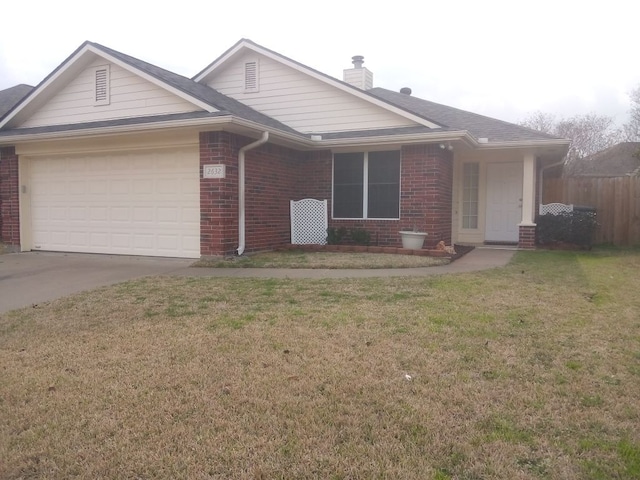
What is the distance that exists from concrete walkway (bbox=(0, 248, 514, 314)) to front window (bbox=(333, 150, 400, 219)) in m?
2.21

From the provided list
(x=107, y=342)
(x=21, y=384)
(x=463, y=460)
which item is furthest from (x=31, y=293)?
A: (x=463, y=460)

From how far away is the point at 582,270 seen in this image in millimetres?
8992

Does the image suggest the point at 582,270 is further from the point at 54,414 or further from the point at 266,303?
the point at 54,414

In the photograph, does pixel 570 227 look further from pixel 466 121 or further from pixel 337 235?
pixel 337 235

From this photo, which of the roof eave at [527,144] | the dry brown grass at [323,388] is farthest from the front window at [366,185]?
the dry brown grass at [323,388]

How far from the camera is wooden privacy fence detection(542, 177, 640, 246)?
1421 centimetres

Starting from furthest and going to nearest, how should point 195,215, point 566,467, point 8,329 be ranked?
point 195,215 < point 8,329 < point 566,467

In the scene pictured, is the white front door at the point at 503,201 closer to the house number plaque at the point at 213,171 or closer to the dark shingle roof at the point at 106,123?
the house number plaque at the point at 213,171

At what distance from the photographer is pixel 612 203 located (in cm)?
1445

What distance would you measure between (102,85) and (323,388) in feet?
33.2

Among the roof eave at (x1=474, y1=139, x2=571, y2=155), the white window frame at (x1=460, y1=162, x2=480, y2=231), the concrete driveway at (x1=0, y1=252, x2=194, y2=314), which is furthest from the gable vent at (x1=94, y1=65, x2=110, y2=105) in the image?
the white window frame at (x1=460, y1=162, x2=480, y2=231)

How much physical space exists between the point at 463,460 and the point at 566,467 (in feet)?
1.63

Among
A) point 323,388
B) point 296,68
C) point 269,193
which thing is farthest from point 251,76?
point 323,388

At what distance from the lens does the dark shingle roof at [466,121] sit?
1248 cm
